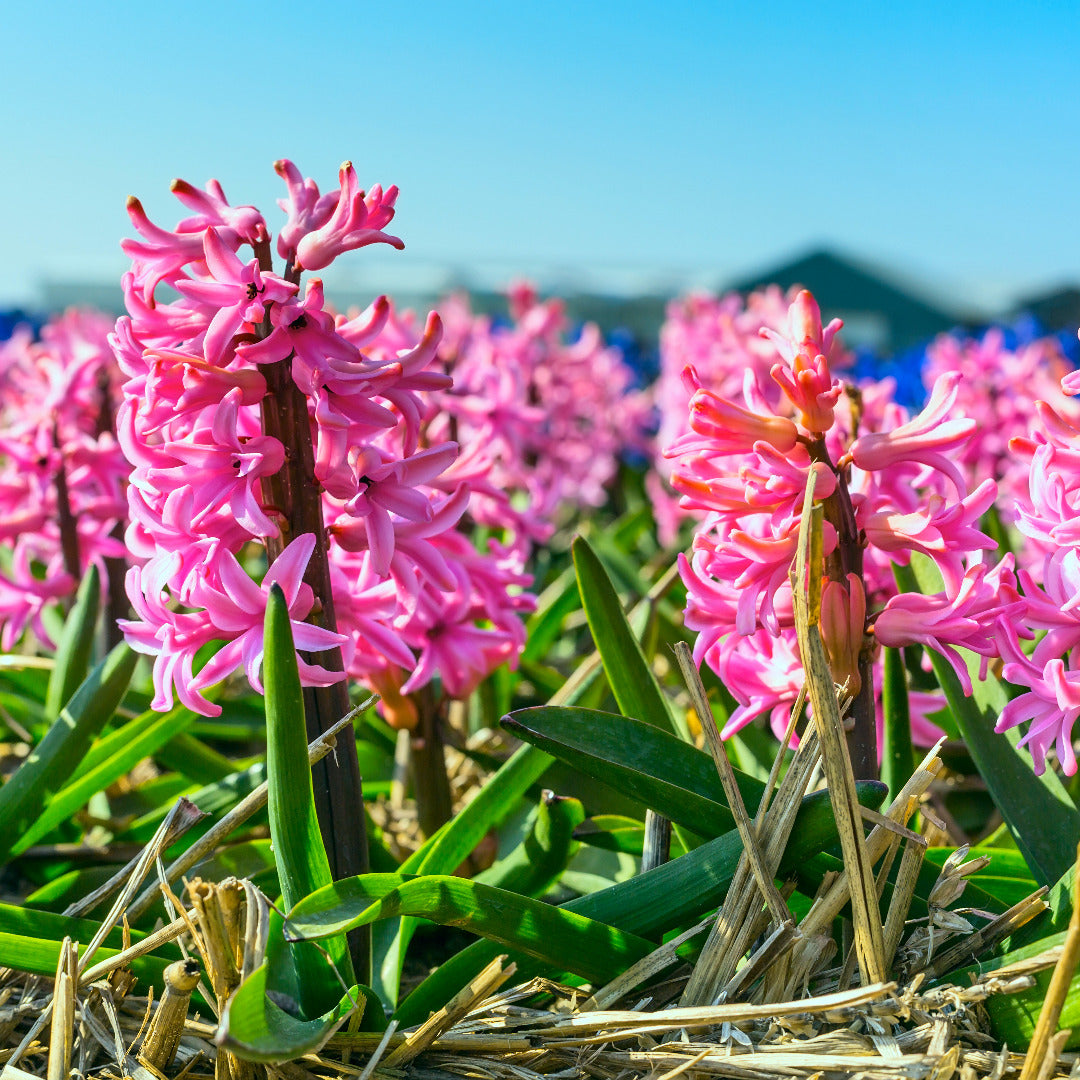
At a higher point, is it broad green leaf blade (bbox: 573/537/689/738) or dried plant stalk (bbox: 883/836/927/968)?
→ broad green leaf blade (bbox: 573/537/689/738)

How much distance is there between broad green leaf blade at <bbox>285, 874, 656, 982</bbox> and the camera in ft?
3.84

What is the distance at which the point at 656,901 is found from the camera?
4.50 ft

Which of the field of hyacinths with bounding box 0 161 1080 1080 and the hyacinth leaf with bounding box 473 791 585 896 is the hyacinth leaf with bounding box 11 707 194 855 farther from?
the hyacinth leaf with bounding box 473 791 585 896

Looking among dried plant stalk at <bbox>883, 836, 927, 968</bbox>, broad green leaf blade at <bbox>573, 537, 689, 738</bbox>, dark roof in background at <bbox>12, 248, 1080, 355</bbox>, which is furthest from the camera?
dark roof in background at <bbox>12, 248, 1080, 355</bbox>

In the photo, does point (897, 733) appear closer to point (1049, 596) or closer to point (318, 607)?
point (1049, 596)

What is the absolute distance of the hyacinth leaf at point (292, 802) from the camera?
48.3 inches

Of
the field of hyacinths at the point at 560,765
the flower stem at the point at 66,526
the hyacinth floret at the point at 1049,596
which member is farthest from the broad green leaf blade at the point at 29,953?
the flower stem at the point at 66,526

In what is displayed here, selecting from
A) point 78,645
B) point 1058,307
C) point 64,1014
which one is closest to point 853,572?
point 64,1014

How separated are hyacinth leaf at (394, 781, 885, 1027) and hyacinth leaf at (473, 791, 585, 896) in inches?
6.0

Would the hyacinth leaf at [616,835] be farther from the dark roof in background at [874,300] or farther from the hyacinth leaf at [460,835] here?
the dark roof in background at [874,300]

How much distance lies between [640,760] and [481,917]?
32 centimetres

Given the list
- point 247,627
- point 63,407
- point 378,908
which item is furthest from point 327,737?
point 63,407

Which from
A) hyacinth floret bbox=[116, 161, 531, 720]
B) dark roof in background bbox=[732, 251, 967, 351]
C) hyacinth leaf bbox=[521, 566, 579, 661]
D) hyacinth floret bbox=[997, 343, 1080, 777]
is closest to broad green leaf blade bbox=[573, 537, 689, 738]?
hyacinth floret bbox=[116, 161, 531, 720]

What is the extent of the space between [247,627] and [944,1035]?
95 cm
